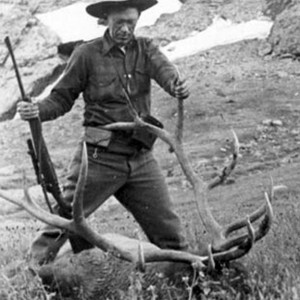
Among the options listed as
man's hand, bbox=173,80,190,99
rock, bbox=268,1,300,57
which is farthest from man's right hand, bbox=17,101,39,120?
rock, bbox=268,1,300,57

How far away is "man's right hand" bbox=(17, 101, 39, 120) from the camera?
6117 millimetres

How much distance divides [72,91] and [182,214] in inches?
157

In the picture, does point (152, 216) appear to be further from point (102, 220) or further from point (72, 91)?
point (102, 220)

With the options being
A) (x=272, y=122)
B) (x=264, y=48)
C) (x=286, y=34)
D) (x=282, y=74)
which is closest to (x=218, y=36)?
(x=264, y=48)

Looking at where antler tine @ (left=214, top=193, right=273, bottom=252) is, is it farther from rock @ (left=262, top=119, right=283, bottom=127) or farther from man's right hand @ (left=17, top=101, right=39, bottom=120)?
rock @ (left=262, top=119, right=283, bottom=127)

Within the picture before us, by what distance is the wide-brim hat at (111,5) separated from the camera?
6.35m

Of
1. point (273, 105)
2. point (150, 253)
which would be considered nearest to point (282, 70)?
point (273, 105)

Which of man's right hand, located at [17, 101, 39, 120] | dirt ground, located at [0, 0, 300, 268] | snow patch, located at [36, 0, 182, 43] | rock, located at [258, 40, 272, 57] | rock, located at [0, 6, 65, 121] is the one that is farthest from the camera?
snow patch, located at [36, 0, 182, 43]

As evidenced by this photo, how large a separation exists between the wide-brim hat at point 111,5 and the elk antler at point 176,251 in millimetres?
824

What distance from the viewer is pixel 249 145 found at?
14.6 metres

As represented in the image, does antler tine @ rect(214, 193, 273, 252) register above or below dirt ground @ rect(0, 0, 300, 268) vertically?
above

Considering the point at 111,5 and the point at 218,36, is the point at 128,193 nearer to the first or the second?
the point at 111,5

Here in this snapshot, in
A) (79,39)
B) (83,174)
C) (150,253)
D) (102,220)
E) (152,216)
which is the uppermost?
(83,174)

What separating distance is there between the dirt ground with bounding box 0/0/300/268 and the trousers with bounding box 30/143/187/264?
3.37 metres
